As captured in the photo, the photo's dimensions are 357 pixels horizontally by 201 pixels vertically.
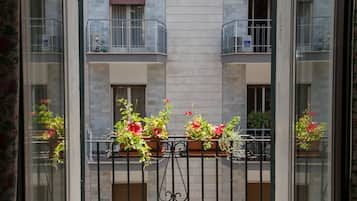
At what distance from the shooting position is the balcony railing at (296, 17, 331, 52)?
1338mm

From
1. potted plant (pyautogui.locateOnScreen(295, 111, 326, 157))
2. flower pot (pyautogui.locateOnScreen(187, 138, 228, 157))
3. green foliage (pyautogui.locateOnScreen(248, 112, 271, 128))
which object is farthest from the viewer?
green foliage (pyautogui.locateOnScreen(248, 112, 271, 128))

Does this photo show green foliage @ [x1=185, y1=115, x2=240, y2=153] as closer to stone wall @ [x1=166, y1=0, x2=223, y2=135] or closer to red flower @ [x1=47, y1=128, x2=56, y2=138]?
red flower @ [x1=47, y1=128, x2=56, y2=138]

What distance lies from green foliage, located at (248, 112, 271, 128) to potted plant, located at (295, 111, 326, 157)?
141 inches

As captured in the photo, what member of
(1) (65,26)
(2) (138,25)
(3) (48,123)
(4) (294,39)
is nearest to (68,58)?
(1) (65,26)

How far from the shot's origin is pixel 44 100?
1328mm

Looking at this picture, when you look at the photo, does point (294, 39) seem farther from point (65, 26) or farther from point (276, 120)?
point (65, 26)

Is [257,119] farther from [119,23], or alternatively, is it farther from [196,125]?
[196,125]

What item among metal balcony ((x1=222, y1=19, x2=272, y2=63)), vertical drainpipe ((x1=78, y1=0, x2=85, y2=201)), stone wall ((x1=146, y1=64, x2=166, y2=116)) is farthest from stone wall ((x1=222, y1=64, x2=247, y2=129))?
vertical drainpipe ((x1=78, y1=0, x2=85, y2=201))

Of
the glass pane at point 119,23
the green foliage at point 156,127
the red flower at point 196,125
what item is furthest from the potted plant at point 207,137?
the glass pane at point 119,23

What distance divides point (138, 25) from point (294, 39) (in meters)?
3.81

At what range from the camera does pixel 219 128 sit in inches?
111

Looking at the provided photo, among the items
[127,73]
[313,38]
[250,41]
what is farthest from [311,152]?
[127,73]

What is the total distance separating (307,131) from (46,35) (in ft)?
2.97

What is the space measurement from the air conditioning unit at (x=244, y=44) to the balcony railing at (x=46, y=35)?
3.91 metres
